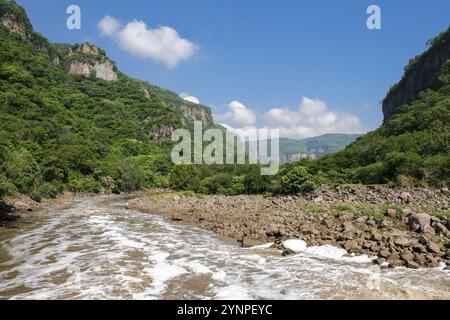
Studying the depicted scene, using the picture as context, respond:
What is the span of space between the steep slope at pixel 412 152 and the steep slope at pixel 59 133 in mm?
Result: 44004

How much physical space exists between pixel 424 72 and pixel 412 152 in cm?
8115

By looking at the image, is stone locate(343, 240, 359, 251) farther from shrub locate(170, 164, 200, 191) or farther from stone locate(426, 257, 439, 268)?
shrub locate(170, 164, 200, 191)

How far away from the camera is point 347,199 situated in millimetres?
37906

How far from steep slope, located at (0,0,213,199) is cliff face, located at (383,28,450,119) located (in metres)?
87.4

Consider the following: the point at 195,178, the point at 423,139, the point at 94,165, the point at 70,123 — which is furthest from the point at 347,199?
the point at 70,123

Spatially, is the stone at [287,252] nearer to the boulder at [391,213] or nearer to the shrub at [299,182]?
the boulder at [391,213]

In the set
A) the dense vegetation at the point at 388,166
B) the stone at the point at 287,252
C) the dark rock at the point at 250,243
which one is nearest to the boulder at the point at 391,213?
the stone at the point at 287,252

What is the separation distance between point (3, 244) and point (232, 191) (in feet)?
161

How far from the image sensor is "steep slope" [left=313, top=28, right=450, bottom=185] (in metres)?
43.4

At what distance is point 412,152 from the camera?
51.0 m

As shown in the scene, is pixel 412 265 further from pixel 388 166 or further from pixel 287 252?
pixel 388 166

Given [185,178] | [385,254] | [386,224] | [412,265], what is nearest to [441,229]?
[386,224]

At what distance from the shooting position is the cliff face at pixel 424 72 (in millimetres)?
107625

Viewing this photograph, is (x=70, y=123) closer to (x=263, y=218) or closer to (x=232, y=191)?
(x=232, y=191)
